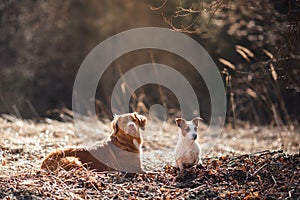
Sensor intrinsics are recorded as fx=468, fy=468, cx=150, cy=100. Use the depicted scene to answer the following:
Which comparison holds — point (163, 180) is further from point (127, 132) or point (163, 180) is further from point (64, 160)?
point (64, 160)

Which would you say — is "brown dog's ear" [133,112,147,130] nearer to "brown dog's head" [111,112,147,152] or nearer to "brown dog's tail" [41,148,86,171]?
"brown dog's head" [111,112,147,152]

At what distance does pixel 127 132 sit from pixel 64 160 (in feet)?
2.67

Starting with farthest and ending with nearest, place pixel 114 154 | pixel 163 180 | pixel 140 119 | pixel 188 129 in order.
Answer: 1. pixel 140 119
2. pixel 114 154
3. pixel 188 129
4. pixel 163 180

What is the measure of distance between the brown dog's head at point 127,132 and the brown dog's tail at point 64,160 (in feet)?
1.51

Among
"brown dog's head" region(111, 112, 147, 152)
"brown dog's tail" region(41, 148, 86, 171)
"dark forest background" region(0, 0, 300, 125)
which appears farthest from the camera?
"dark forest background" region(0, 0, 300, 125)

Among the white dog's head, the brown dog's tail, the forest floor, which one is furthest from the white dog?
the brown dog's tail

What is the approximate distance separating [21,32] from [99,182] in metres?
12.5

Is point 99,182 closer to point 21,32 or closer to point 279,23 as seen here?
point 279,23

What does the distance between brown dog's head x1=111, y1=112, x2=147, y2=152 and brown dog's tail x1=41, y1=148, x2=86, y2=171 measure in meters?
0.46

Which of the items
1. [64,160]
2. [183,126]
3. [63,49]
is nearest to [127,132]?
[183,126]

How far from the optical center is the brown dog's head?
222 inches

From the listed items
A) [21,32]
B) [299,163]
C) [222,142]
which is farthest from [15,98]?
[299,163]

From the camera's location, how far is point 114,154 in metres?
5.61

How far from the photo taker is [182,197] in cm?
442
